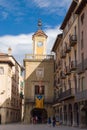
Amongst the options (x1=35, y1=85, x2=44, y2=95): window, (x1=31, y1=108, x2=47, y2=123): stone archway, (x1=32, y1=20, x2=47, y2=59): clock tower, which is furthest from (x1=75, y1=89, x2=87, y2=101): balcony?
(x1=32, y1=20, x2=47, y2=59): clock tower

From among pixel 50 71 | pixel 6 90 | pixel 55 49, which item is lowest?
pixel 6 90

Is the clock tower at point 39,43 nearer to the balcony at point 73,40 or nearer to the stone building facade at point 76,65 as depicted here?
the stone building facade at point 76,65

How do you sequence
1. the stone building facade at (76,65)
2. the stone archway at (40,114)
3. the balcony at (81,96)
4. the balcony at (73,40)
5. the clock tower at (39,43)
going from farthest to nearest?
1. the clock tower at (39,43)
2. the stone archway at (40,114)
3. the balcony at (73,40)
4. the stone building facade at (76,65)
5. the balcony at (81,96)

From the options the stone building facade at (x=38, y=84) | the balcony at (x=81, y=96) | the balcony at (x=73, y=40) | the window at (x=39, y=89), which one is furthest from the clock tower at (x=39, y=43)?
the balcony at (x=81, y=96)

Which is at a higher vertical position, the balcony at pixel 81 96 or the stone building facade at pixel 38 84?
the stone building facade at pixel 38 84

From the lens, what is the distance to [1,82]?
68.2m

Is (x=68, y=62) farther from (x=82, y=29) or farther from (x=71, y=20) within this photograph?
(x=82, y=29)

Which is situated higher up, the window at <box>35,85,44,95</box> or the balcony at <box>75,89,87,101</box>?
the window at <box>35,85,44,95</box>

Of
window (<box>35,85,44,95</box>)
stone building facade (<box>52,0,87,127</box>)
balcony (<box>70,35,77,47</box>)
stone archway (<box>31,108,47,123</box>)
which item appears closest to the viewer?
stone building facade (<box>52,0,87,127</box>)

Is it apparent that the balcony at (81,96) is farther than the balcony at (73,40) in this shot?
No

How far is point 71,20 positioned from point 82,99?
52.5 feet

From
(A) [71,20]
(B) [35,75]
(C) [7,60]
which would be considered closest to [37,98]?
(B) [35,75]

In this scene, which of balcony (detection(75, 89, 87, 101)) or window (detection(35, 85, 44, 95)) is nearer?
balcony (detection(75, 89, 87, 101))

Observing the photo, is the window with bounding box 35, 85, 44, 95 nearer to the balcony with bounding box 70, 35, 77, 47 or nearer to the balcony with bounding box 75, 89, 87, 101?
the balcony with bounding box 70, 35, 77, 47
